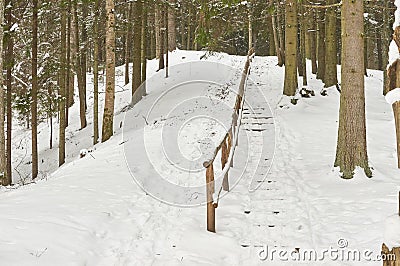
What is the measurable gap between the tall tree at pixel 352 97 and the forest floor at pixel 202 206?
0.32 metres

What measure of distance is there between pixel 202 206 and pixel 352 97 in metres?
4.06

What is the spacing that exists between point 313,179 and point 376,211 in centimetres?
216

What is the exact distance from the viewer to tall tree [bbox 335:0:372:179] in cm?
910

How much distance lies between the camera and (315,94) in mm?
18188

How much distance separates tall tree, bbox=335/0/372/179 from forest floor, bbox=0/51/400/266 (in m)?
0.32

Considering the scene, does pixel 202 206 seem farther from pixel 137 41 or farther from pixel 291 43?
pixel 137 41

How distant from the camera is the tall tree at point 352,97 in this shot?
910 centimetres

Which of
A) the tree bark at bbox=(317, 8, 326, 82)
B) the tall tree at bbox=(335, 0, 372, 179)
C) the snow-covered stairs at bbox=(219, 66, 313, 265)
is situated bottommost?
the snow-covered stairs at bbox=(219, 66, 313, 265)

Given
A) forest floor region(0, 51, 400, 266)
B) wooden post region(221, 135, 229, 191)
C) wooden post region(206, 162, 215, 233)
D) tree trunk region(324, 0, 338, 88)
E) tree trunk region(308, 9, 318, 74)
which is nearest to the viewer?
forest floor region(0, 51, 400, 266)

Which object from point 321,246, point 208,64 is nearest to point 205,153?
point 321,246

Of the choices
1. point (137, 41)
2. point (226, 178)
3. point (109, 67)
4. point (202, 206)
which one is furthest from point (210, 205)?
point (137, 41)

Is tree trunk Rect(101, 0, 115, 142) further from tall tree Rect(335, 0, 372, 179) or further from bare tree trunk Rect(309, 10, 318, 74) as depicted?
bare tree trunk Rect(309, 10, 318, 74)

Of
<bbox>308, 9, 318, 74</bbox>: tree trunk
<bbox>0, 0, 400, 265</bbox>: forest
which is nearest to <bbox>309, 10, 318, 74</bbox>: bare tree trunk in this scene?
<bbox>308, 9, 318, 74</bbox>: tree trunk

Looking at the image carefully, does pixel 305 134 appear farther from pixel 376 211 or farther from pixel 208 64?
pixel 208 64
